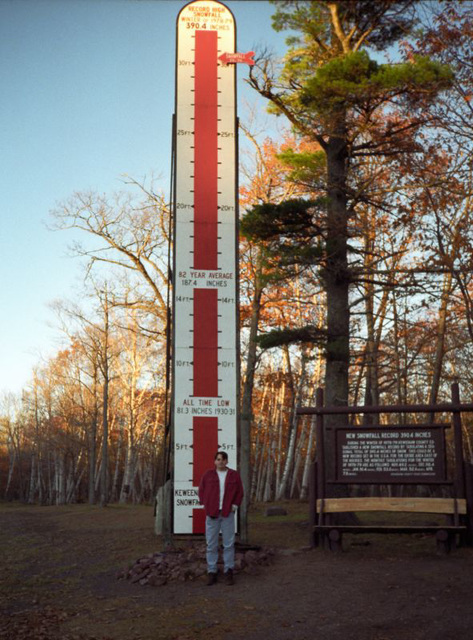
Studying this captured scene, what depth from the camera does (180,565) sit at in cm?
983

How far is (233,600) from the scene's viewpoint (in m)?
8.19

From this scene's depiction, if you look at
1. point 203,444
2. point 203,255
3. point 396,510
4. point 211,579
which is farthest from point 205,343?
point 396,510

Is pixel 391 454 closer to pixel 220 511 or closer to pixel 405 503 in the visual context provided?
pixel 405 503

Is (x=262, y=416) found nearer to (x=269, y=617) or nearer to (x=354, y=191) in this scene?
(x=354, y=191)

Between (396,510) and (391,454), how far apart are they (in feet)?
2.83

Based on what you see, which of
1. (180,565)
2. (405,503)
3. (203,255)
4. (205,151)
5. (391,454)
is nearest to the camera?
(180,565)

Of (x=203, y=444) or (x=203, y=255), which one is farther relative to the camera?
(x=203, y=255)

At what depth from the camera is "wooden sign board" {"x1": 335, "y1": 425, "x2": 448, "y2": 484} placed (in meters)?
10.6

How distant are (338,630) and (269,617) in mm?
938

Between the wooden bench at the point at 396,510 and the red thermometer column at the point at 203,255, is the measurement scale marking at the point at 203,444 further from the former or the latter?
the wooden bench at the point at 396,510

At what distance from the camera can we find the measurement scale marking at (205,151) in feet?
38.9

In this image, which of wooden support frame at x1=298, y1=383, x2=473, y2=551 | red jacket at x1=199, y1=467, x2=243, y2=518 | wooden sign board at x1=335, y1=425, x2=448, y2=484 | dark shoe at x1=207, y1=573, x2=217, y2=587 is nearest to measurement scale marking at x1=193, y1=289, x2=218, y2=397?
wooden support frame at x1=298, y1=383, x2=473, y2=551

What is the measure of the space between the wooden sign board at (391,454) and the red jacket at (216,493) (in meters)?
2.25

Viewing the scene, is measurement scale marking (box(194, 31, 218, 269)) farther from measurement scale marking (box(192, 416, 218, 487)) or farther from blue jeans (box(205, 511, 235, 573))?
blue jeans (box(205, 511, 235, 573))
